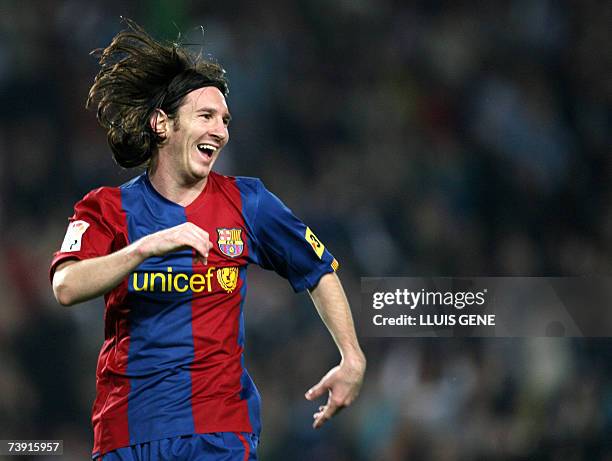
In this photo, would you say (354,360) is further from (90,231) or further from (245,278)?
(90,231)

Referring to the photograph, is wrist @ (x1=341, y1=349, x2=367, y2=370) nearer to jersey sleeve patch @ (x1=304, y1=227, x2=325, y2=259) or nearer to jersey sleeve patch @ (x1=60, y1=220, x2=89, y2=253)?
jersey sleeve patch @ (x1=304, y1=227, x2=325, y2=259)

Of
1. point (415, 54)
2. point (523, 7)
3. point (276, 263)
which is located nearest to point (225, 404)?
point (276, 263)

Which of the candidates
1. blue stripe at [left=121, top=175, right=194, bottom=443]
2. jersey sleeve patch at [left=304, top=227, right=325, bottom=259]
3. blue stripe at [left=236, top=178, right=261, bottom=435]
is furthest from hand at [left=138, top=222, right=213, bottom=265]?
jersey sleeve patch at [left=304, top=227, right=325, bottom=259]

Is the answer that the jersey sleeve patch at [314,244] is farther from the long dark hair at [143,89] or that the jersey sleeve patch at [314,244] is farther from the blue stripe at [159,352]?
the long dark hair at [143,89]

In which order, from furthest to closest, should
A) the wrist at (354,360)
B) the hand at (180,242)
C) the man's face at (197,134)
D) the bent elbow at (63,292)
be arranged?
the man's face at (197,134), the wrist at (354,360), the bent elbow at (63,292), the hand at (180,242)

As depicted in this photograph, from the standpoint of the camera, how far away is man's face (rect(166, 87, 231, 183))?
2705 mm

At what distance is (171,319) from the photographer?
8.34ft

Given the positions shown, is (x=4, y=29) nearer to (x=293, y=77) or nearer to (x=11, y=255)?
(x=11, y=255)

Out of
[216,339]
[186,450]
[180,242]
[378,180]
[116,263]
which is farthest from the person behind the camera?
[378,180]

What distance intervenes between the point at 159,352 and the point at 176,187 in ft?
1.62

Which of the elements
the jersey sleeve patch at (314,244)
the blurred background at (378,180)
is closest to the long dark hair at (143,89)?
the jersey sleeve patch at (314,244)

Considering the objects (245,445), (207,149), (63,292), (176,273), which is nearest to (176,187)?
(207,149)

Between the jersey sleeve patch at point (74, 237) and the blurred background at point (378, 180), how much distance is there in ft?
7.27

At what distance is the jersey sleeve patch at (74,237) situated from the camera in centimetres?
244
